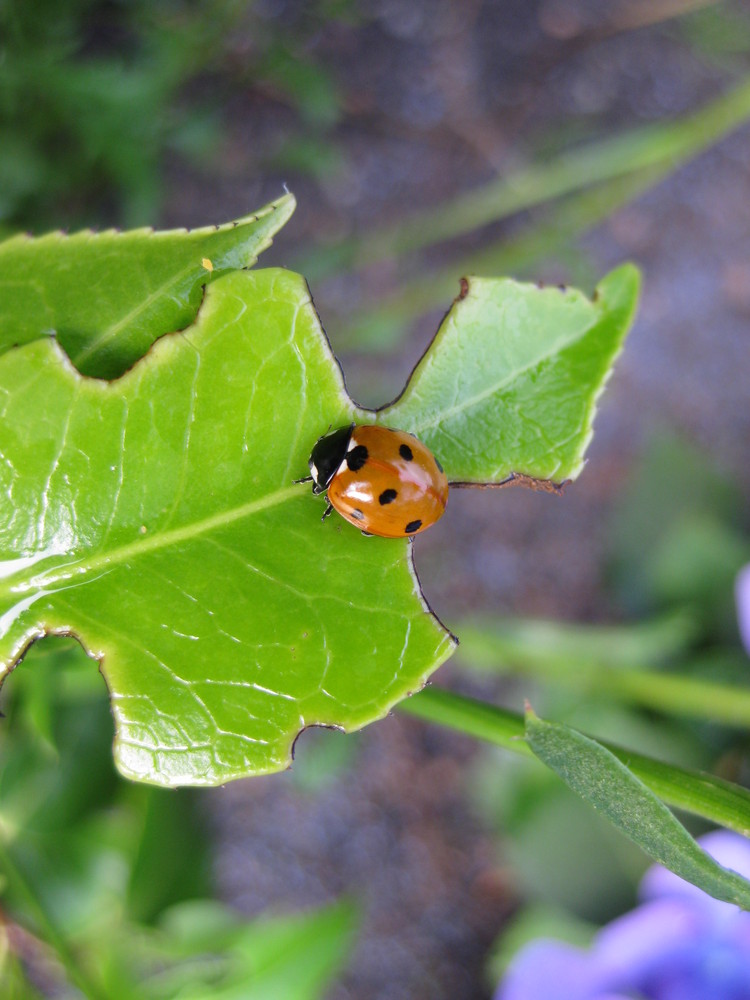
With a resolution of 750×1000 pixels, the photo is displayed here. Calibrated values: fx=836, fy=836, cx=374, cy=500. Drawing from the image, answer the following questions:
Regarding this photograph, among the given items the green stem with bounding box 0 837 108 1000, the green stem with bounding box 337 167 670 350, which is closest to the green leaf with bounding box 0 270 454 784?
the green stem with bounding box 0 837 108 1000

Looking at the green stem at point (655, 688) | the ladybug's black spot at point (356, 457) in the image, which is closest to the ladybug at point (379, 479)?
the ladybug's black spot at point (356, 457)

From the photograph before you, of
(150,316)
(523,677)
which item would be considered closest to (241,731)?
(150,316)

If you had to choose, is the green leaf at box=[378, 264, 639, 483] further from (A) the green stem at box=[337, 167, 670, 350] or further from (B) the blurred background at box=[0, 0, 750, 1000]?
(A) the green stem at box=[337, 167, 670, 350]

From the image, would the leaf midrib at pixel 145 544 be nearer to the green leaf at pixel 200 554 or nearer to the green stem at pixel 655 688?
the green leaf at pixel 200 554

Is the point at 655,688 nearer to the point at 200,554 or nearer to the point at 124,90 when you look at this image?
the point at 200,554

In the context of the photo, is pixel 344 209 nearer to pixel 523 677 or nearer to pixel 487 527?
pixel 487 527

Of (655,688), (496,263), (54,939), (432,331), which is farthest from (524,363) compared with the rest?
(432,331)
